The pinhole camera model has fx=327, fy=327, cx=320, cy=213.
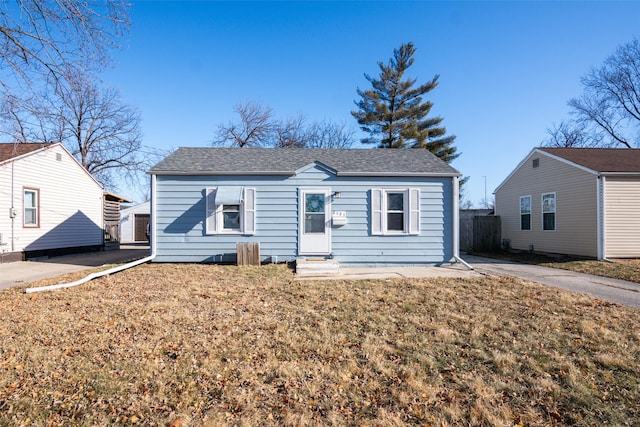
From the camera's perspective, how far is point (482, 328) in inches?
181

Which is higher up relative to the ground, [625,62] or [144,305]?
[625,62]

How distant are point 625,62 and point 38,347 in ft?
119

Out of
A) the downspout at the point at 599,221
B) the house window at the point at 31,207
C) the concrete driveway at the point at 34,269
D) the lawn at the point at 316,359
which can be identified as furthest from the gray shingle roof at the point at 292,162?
the house window at the point at 31,207

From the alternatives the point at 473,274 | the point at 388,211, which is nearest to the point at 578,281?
the point at 473,274

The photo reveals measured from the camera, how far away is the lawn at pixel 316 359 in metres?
2.68

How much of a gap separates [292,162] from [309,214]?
6.28 ft

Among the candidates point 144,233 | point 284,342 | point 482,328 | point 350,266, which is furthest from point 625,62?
point 144,233

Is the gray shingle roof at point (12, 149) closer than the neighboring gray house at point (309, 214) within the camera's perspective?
No

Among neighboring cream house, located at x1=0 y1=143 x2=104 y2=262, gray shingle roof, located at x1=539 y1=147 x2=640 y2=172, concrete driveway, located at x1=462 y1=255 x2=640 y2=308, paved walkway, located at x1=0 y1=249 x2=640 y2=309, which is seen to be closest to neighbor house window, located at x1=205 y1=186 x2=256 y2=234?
paved walkway, located at x1=0 y1=249 x2=640 y2=309

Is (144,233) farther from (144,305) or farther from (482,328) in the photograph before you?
(482,328)

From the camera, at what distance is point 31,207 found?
12.0 m

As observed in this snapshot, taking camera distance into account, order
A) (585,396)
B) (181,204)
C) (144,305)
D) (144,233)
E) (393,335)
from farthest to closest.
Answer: (144,233), (181,204), (144,305), (393,335), (585,396)

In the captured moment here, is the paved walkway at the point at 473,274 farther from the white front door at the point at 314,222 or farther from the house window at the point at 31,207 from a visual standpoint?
the house window at the point at 31,207

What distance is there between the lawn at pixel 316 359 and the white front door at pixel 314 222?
376 centimetres
